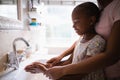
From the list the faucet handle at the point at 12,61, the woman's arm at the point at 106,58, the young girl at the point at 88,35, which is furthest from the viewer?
the faucet handle at the point at 12,61

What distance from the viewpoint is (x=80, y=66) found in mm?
607

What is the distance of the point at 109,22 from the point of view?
0.65 metres

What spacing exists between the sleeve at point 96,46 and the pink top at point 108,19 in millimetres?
31

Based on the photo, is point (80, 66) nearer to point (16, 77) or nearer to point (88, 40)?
point (88, 40)

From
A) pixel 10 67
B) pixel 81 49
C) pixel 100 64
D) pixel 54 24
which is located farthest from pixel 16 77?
pixel 54 24

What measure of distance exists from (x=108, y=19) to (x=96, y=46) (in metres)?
0.12

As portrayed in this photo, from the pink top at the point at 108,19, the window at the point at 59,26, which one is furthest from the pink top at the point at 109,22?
the window at the point at 59,26

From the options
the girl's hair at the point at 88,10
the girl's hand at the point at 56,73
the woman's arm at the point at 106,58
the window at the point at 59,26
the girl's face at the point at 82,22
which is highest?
the girl's hair at the point at 88,10

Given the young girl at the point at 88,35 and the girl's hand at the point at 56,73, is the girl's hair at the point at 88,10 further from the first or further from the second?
the girl's hand at the point at 56,73

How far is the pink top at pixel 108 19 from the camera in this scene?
629 mm

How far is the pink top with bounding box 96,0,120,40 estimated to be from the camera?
63cm

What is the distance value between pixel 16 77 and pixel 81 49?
53cm

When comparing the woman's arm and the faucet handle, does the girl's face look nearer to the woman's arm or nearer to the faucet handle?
the woman's arm

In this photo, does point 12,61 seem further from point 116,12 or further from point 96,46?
point 116,12
